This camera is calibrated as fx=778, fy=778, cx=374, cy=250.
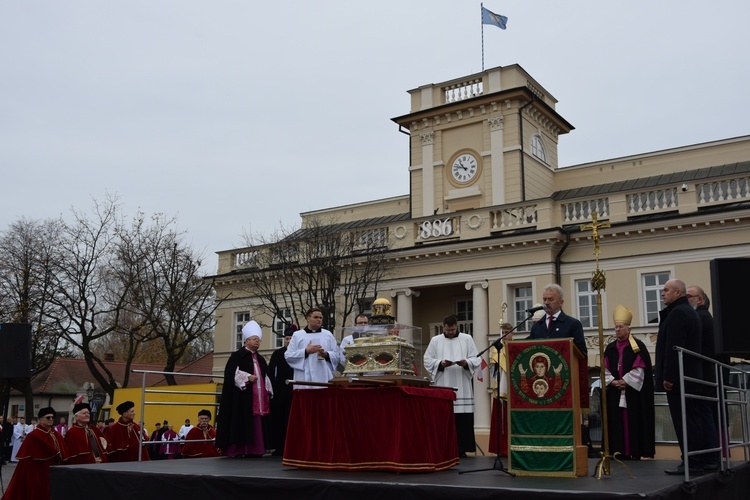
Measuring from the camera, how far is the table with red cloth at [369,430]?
26.8 feet

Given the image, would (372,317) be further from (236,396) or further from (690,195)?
(690,195)

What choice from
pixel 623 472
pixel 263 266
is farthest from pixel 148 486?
pixel 263 266

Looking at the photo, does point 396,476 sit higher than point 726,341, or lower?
lower

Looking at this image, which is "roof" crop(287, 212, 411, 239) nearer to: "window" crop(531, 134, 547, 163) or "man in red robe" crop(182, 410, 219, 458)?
"window" crop(531, 134, 547, 163)

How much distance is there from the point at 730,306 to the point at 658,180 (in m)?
24.7

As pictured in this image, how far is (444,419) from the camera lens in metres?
9.05

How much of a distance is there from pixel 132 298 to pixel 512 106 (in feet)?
63.1

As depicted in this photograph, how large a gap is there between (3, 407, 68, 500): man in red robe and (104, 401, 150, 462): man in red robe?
Result: 155cm

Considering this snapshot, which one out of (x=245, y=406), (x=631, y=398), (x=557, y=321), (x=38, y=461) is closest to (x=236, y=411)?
(x=245, y=406)

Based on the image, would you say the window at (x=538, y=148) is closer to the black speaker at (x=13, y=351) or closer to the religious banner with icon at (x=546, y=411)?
the black speaker at (x=13, y=351)

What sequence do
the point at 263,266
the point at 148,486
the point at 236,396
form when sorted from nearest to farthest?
the point at 148,486 → the point at 236,396 → the point at 263,266

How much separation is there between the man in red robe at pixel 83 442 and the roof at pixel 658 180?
20.7 meters

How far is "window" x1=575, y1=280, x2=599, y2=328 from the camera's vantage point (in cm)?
2800

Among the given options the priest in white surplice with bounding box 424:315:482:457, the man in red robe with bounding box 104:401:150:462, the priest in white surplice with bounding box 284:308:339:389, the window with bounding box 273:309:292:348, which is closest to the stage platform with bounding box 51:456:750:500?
the priest in white surplice with bounding box 424:315:482:457
